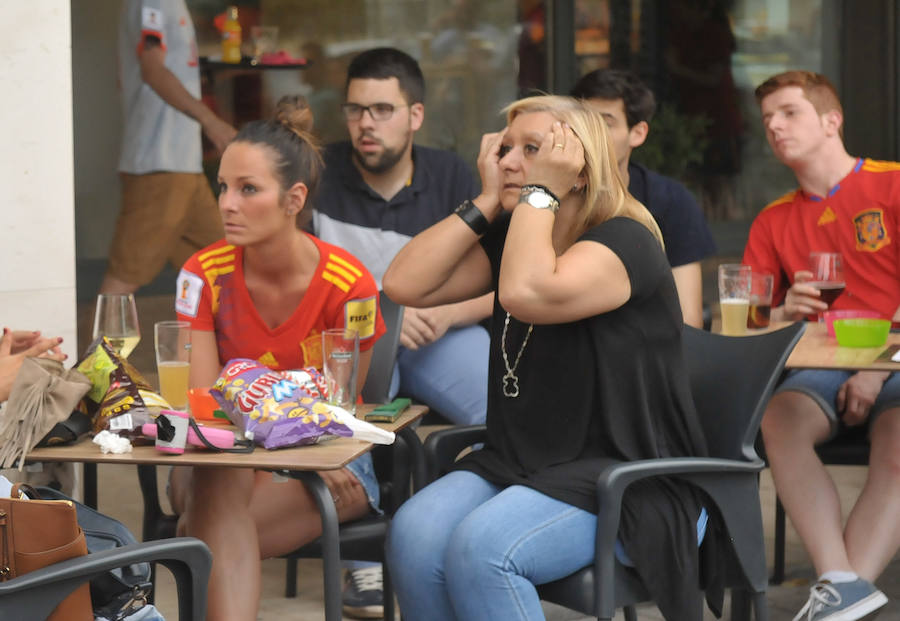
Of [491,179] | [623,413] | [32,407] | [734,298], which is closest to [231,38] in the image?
[734,298]

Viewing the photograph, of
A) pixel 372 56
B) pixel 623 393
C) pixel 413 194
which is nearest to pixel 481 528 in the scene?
pixel 623 393

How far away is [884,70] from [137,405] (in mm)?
6469

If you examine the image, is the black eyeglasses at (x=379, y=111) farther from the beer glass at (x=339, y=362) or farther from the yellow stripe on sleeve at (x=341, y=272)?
the beer glass at (x=339, y=362)

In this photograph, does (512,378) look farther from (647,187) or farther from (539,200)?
(647,187)

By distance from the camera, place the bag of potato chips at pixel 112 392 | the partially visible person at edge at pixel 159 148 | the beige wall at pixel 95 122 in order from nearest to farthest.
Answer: the bag of potato chips at pixel 112 392 → the beige wall at pixel 95 122 → the partially visible person at edge at pixel 159 148

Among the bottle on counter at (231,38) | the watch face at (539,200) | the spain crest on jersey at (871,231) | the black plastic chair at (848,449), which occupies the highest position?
the bottle on counter at (231,38)

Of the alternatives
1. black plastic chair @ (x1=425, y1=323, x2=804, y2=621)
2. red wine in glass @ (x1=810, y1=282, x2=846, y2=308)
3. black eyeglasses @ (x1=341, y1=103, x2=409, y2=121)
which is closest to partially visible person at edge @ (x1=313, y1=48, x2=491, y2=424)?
black eyeglasses @ (x1=341, y1=103, x2=409, y2=121)

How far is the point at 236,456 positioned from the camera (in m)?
2.41

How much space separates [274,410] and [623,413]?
0.71 metres

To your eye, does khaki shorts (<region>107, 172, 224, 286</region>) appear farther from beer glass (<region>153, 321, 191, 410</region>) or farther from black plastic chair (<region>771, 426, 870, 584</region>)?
black plastic chair (<region>771, 426, 870, 584</region>)

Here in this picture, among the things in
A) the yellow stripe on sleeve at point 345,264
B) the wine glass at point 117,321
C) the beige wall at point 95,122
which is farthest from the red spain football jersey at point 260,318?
the beige wall at point 95,122

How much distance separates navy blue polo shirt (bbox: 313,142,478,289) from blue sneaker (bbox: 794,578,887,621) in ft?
5.28

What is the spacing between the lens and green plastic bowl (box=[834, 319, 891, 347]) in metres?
3.23

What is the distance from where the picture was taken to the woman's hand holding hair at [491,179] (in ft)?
9.60
